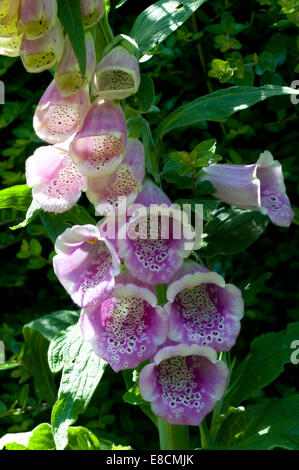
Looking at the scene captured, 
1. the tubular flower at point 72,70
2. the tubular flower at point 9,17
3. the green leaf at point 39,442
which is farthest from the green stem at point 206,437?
the tubular flower at point 9,17

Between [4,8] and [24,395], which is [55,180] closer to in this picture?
[4,8]

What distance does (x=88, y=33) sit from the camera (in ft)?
3.30

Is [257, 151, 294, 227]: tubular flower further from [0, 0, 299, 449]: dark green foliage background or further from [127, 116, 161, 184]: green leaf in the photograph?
[0, 0, 299, 449]: dark green foliage background

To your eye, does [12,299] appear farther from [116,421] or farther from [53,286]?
[116,421]

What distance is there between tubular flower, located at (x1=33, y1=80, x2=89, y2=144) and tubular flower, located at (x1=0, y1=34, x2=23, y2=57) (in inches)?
2.9

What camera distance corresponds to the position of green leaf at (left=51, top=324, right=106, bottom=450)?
106 centimetres

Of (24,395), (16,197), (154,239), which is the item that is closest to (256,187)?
(154,239)

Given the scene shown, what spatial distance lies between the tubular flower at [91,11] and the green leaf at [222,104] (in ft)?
0.69

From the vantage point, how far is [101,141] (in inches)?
41.1

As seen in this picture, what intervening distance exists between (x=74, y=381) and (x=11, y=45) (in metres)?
0.54

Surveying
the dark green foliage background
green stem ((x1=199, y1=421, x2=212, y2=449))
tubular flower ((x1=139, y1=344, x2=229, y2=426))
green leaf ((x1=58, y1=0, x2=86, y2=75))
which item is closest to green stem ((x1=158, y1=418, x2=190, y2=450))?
green stem ((x1=199, y1=421, x2=212, y2=449))

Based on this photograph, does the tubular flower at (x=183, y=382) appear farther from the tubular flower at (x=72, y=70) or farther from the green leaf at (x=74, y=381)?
the tubular flower at (x=72, y=70)
